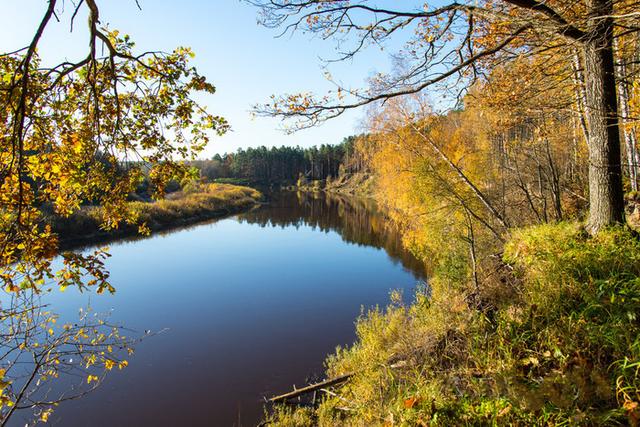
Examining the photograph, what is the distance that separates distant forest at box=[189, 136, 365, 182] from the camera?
8625cm

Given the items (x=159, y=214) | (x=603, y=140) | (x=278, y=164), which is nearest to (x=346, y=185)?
(x=278, y=164)

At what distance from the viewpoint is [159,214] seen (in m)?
28.5

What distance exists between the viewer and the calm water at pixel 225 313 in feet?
25.3

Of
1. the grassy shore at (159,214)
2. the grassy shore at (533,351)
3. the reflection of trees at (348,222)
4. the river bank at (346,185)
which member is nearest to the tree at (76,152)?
the grassy shore at (159,214)

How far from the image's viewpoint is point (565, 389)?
2.69 meters

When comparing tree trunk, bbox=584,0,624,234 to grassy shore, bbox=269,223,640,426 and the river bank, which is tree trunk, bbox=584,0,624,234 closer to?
grassy shore, bbox=269,223,640,426

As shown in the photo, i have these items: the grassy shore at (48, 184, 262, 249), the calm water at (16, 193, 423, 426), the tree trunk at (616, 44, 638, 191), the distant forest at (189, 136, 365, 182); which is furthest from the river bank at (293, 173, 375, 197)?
the tree trunk at (616, 44, 638, 191)

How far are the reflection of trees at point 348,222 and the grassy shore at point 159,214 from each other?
326cm

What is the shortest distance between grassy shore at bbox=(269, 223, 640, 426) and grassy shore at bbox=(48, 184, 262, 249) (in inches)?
156

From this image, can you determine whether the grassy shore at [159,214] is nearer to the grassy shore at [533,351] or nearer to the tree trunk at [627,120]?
the grassy shore at [533,351]

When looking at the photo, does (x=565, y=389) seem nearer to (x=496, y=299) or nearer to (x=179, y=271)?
(x=496, y=299)

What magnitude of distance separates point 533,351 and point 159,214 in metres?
29.6

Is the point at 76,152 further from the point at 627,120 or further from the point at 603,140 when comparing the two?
the point at 627,120

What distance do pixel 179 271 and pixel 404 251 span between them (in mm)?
12941
